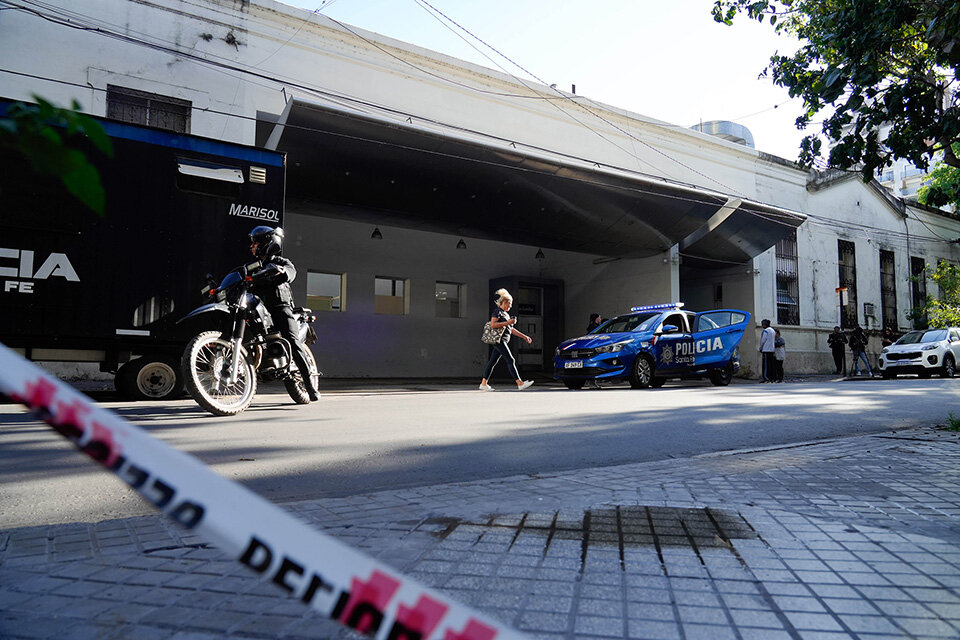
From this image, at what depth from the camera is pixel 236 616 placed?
6.46ft

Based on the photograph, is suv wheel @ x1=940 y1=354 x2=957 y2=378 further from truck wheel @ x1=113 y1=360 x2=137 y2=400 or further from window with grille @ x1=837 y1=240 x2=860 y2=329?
truck wheel @ x1=113 y1=360 x2=137 y2=400

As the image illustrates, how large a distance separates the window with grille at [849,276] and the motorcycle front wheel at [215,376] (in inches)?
989

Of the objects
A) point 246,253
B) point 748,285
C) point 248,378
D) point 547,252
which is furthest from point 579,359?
point 748,285

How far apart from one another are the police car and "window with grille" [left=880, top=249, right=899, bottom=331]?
1628cm

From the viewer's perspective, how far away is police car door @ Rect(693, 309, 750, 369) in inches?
578

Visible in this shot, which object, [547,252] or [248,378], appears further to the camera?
[547,252]

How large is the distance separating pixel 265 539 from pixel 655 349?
526 inches

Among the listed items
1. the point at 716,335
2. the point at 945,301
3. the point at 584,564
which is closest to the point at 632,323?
the point at 716,335

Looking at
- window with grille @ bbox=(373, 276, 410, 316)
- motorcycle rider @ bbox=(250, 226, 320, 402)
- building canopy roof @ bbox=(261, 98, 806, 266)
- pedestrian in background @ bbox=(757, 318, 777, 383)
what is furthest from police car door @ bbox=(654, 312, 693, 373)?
motorcycle rider @ bbox=(250, 226, 320, 402)

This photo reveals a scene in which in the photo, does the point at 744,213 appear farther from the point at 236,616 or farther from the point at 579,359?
the point at 236,616

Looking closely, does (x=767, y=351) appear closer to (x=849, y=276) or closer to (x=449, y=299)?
(x=449, y=299)

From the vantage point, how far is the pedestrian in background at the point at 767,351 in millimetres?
18297

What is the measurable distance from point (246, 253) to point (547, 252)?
15.1m

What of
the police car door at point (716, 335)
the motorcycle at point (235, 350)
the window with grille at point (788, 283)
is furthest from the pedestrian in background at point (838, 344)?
the motorcycle at point (235, 350)
